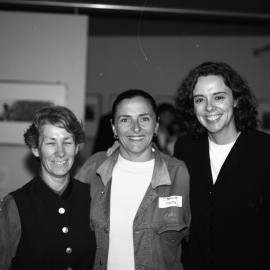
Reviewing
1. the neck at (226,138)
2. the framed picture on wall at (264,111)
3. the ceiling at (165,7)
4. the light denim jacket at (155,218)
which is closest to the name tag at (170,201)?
the light denim jacket at (155,218)

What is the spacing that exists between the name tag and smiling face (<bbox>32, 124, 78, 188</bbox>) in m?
0.64

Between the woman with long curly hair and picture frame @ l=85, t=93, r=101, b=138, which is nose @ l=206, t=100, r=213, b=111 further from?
picture frame @ l=85, t=93, r=101, b=138

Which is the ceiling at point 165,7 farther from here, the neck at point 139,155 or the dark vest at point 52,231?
the dark vest at point 52,231

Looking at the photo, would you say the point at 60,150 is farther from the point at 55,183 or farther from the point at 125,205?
the point at 125,205

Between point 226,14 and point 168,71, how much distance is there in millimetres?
1865

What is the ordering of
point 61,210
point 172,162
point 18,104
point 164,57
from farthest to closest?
point 164,57 < point 18,104 < point 172,162 < point 61,210

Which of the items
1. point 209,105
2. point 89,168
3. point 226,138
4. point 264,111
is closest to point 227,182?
point 226,138

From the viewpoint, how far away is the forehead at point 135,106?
7.55ft

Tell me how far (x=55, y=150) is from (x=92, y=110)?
12.6 feet

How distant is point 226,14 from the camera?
409 cm

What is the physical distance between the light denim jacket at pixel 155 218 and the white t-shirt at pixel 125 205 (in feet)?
0.10

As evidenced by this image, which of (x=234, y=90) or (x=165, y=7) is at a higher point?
(x=165, y=7)

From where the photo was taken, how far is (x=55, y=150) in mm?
2098

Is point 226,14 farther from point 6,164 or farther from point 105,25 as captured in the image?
point 6,164
